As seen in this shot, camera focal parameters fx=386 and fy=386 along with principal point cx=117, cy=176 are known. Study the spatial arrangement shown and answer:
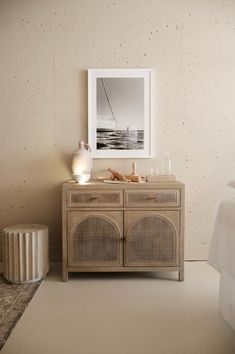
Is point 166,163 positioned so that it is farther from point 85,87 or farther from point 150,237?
point 85,87

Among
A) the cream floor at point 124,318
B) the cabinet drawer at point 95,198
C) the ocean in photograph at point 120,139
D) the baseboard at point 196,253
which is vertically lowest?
the cream floor at point 124,318

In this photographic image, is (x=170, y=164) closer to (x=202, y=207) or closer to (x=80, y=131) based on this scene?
(x=202, y=207)

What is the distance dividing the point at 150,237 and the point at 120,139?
95 cm

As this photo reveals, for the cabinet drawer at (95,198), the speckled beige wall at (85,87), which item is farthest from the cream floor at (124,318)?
the speckled beige wall at (85,87)

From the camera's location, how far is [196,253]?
3.57m

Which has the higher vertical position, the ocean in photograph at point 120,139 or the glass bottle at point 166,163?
the ocean in photograph at point 120,139

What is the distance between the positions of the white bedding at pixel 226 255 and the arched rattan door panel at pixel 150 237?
0.67 meters

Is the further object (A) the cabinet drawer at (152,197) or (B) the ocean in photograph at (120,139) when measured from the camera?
(B) the ocean in photograph at (120,139)

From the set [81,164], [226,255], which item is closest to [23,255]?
[81,164]

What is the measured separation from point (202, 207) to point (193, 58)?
4.43ft

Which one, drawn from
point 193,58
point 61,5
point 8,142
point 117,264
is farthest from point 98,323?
point 61,5

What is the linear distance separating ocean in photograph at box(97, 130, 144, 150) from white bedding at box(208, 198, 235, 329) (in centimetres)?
135

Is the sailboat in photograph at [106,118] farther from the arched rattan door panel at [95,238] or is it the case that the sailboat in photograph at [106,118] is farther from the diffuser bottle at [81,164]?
the arched rattan door panel at [95,238]

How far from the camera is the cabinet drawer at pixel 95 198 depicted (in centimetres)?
301
